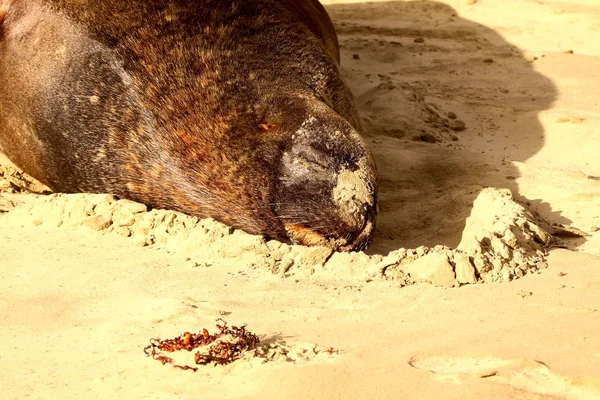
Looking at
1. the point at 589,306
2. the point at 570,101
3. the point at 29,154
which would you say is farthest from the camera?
the point at 570,101

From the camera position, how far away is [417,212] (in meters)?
4.69

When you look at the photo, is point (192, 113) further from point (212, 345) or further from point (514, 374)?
point (514, 374)

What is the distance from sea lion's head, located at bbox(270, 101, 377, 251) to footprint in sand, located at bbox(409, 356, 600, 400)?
990 millimetres

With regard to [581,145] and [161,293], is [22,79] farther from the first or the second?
[581,145]

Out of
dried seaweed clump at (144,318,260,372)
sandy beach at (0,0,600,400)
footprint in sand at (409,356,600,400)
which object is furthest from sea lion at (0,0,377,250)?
footprint in sand at (409,356,600,400)

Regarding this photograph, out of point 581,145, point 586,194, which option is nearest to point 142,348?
point 586,194

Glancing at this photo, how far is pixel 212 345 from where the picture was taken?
10.3ft

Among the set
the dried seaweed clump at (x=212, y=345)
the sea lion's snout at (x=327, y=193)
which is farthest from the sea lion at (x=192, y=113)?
the dried seaweed clump at (x=212, y=345)

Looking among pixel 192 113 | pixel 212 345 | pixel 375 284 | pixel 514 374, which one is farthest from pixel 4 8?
pixel 514 374

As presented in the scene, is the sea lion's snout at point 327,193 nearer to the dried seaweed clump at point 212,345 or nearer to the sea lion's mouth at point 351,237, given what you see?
the sea lion's mouth at point 351,237

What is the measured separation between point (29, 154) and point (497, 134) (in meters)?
2.75

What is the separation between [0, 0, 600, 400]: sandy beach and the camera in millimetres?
2977

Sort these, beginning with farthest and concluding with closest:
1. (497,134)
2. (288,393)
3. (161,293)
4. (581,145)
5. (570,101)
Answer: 1. (570,101)
2. (497,134)
3. (581,145)
4. (161,293)
5. (288,393)

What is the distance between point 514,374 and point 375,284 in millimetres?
913
